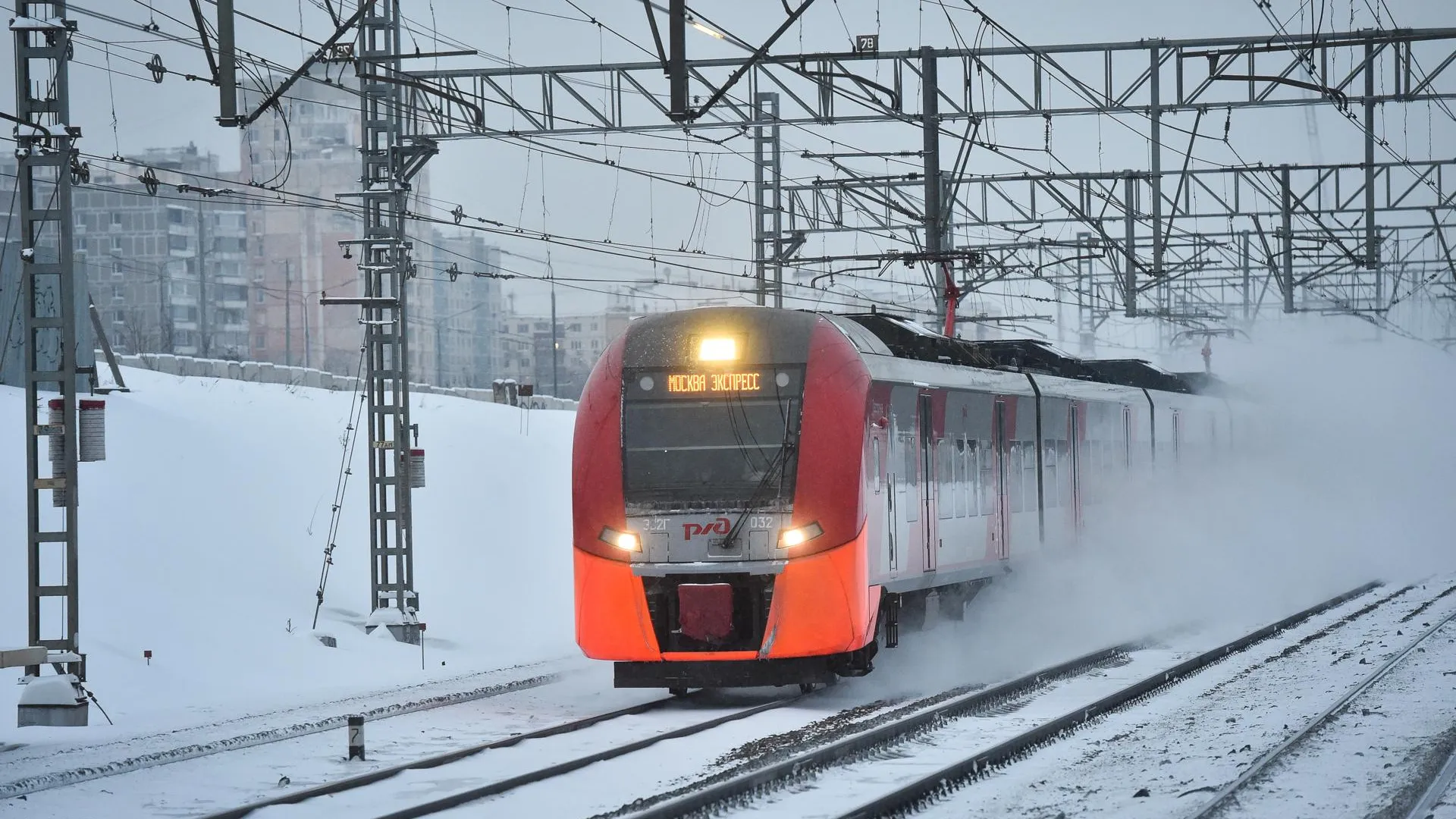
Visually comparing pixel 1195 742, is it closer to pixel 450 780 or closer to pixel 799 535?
pixel 799 535

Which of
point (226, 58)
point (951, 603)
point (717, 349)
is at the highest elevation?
point (226, 58)

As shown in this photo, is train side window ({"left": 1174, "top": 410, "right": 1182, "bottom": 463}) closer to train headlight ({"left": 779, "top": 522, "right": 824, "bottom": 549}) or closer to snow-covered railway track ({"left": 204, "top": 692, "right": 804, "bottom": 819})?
train headlight ({"left": 779, "top": 522, "right": 824, "bottom": 549})

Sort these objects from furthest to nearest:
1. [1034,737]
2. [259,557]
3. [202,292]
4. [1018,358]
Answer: [202,292], [259,557], [1018,358], [1034,737]

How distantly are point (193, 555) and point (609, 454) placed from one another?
11.9 meters

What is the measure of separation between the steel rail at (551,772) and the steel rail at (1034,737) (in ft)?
7.48

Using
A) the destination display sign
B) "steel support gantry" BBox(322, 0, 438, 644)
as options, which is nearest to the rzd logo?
the destination display sign

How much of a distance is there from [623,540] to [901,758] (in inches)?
139

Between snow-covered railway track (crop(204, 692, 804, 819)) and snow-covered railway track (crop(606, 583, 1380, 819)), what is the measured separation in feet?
3.54

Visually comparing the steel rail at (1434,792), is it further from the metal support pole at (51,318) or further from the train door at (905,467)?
the metal support pole at (51,318)

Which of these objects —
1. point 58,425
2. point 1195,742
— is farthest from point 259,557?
point 1195,742

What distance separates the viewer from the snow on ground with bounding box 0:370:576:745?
18.7m

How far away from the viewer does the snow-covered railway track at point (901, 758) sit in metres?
10.3

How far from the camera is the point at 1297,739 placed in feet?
42.4

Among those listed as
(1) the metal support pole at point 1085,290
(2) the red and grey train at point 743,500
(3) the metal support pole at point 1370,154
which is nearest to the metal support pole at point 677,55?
(2) the red and grey train at point 743,500
